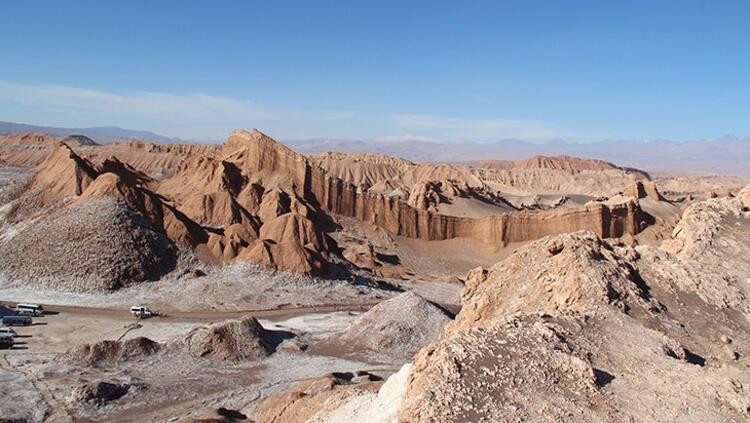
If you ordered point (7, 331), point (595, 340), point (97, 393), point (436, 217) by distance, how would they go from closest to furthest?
point (595, 340) < point (97, 393) < point (7, 331) < point (436, 217)

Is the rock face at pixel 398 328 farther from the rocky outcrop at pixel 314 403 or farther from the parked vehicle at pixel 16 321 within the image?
the parked vehicle at pixel 16 321

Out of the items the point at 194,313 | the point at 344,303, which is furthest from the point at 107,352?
the point at 344,303

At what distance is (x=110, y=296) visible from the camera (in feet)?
119

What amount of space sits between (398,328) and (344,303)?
9.01 m

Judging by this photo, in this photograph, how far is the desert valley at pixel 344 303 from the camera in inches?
477

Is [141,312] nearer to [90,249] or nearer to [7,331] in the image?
[7,331]

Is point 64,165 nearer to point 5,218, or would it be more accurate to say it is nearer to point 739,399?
point 5,218

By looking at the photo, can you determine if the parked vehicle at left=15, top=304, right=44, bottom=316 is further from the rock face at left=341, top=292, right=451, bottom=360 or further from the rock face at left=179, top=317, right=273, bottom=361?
the rock face at left=341, top=292, right=451, bottom=360

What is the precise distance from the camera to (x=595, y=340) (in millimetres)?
13297

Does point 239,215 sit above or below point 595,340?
below

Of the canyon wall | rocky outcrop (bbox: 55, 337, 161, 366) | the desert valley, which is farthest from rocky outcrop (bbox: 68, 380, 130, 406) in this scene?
the canyon wall

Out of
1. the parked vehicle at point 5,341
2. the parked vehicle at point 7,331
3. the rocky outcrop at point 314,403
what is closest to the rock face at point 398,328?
the rocky outcrop at point 314,403

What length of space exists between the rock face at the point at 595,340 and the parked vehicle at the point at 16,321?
75.4 feet

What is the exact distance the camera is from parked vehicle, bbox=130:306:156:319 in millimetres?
33469
